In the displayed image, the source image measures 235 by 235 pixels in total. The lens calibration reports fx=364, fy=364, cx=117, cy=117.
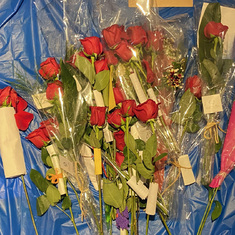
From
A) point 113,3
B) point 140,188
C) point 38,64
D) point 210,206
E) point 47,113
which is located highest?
point 113,3

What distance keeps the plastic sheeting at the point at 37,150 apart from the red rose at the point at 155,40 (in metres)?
0.21

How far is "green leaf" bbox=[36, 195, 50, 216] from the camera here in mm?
1246

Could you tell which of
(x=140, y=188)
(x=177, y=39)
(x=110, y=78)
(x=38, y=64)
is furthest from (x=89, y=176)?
(x=177, y=39)

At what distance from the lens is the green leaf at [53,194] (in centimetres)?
121

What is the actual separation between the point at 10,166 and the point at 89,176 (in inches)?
10.7

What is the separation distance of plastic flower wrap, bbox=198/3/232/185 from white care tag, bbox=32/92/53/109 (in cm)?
53

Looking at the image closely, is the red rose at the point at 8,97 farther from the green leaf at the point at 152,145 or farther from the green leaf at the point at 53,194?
the green leaf at the point at 152,145

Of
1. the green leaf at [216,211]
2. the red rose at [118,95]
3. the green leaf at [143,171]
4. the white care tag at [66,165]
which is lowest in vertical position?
the green leaf at [216,211]

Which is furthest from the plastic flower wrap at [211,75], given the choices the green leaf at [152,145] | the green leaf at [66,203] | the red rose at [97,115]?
the green leaf at [66,203]

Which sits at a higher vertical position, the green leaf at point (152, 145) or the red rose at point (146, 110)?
the red rose at point (146, 110)

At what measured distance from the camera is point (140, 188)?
1.13 metres

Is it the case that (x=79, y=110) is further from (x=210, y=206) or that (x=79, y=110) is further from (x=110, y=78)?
(x=210, y=206)

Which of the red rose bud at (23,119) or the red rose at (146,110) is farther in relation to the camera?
the red rose bud at (23,119)

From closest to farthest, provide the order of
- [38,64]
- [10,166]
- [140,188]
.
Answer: [140,188], [10,166], [38,64]
